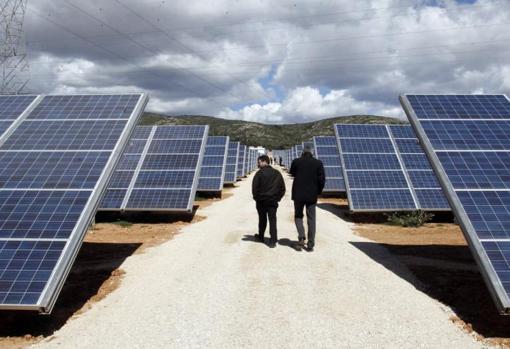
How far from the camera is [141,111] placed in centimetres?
1021

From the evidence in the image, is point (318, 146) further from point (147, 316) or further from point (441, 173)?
point (147, 316)

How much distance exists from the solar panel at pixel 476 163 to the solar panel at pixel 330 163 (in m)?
12.9

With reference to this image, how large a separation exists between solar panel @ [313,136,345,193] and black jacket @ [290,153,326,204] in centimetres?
1301

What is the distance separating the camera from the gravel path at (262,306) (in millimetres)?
5688

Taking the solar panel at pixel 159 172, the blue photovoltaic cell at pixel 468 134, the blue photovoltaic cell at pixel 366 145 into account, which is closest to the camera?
the blue photovoltaic cell at pixel 468 134

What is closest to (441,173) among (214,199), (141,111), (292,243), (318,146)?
(292,243)

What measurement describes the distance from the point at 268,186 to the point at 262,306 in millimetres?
4442

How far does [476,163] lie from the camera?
816cm

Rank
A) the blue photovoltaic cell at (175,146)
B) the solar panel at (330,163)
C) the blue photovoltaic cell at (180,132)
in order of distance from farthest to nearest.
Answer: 1. the solar panel at (330,163)
2. the blue photovoltaic cell at (180,132)
3. the blue photovoltaic cell at (175,146)

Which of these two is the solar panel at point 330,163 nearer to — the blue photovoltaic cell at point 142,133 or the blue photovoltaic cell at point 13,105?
the blue photovoltaic cell at point 142,133

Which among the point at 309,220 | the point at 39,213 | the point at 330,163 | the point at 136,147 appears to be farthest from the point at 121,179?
the point at 330,163

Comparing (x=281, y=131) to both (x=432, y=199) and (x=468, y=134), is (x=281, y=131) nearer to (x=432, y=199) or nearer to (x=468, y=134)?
(x=432, y=199)

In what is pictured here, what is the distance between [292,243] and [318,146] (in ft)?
59.4

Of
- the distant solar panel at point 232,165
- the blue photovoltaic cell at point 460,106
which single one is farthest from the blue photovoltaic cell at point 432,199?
the distant solar panel at point 232,165
